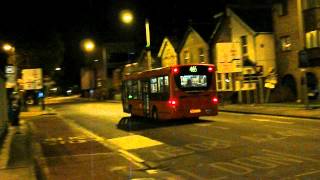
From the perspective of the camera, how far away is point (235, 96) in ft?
140

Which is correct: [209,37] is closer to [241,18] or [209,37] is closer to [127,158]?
Answer: [241,18]

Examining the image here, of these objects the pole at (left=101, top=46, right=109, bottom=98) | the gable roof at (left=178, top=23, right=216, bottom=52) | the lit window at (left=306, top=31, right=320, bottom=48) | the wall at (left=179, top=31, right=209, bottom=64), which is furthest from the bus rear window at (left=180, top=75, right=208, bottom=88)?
the pole at (left=101, top=46, right=109, bottom=98)

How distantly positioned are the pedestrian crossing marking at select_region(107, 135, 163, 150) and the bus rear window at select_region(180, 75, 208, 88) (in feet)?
13.9

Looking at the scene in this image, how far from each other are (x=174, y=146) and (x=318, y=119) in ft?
28.6

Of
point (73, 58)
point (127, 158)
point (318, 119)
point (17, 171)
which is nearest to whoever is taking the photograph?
point (17, 171)

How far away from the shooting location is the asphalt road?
10.8m

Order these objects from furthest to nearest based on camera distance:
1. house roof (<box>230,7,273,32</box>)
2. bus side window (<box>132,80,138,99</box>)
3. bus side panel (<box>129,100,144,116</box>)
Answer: house roof (<box>230,7,273,32</box>)
bus side window (<box>132,80,138,99</box>)
bus side panel (<box>129,100,144,116</box>)

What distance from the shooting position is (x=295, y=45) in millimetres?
36688

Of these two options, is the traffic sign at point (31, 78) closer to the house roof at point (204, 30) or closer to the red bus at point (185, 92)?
the house roof at point (204, 30)

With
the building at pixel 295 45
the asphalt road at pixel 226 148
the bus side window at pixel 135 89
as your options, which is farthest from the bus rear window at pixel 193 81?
the building at pixel 295 45

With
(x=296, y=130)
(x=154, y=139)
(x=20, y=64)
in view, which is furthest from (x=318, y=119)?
(x=20, y=64)

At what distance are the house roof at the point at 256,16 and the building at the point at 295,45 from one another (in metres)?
2.30

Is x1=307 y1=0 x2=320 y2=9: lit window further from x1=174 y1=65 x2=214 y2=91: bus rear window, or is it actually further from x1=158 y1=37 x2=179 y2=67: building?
x1=158 y1=37 x2=179 y2=67: building

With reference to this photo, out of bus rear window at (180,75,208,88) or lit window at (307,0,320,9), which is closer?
bus rear window at (180,75,208,88)
